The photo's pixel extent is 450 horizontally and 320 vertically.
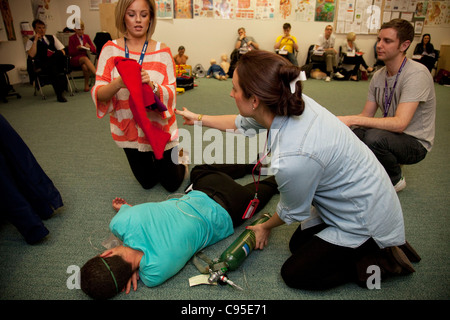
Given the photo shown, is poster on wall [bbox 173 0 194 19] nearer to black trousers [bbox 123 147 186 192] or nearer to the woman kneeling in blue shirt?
black trousers [bbox 123 147 186 192]

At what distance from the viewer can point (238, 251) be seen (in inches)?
54.7

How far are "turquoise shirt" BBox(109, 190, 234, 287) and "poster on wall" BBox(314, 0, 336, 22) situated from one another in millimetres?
6737

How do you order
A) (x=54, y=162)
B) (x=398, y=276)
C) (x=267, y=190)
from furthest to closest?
(x=54, y=162), (x=267, y=190), (x=398, y=276)

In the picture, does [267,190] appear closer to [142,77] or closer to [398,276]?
[398,276]

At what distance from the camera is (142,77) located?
165 centimetres

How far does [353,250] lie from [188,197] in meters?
0.82

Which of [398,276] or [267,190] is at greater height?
[267,190]

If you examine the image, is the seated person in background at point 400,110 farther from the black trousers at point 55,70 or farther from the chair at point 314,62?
the chair at point 314,62

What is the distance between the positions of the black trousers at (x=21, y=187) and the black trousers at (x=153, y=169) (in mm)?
530

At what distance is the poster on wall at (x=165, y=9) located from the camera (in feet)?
21.5

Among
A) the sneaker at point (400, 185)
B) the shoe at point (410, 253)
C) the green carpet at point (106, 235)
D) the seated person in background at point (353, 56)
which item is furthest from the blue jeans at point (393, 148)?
the seated person in background at point (353, 56)

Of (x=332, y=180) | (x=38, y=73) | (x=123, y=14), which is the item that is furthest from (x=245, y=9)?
(x=332, y=180)
